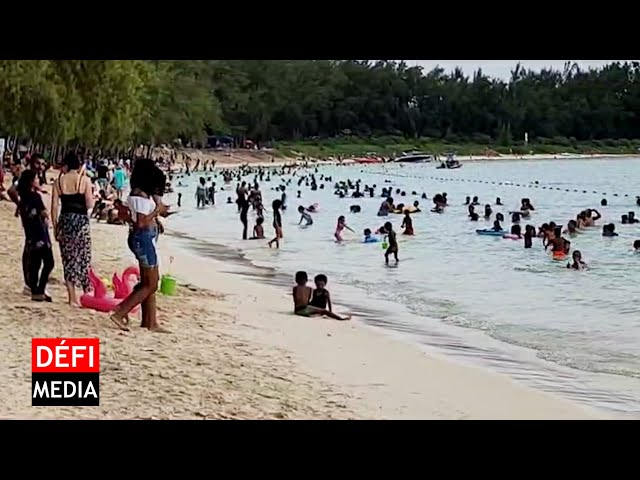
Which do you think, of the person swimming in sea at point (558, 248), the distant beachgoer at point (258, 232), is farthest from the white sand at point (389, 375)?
the distant beachgoer at point (258, 232)

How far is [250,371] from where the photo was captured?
5723 mm

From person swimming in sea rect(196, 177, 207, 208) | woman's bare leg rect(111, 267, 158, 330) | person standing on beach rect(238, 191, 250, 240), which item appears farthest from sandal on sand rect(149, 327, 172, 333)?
person swimming in sea rect(196, 177, 207, 208)

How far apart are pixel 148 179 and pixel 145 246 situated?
1.26 ft

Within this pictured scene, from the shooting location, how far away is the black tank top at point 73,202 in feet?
19.9

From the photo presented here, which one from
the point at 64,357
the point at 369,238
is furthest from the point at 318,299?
the point at 369,238

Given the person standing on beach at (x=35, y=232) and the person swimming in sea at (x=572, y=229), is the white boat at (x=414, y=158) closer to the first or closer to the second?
the person swimming in sea at (x=572, y=229)

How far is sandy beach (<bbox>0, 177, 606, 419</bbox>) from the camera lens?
15.8 ft

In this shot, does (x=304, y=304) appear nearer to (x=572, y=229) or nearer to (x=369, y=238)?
(x=369, y=238)

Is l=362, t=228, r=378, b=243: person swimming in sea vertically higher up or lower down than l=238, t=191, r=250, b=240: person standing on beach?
lower down

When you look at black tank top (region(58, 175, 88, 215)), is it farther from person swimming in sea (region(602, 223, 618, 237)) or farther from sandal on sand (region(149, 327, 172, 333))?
person swimming in sea (region(602, 223, 618, 237))

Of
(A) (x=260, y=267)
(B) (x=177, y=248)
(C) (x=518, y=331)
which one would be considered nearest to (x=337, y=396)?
(C) (x=518, y=331)

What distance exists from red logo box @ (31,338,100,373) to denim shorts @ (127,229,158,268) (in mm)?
884
